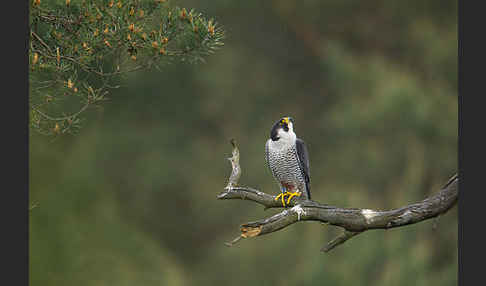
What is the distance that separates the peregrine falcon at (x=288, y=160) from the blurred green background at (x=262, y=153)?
2759mm

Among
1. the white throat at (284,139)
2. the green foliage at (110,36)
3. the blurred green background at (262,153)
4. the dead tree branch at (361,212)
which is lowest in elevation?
the dead tree branch at (361,212)

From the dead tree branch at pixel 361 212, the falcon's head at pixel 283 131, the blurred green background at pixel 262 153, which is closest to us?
the dead tree branch at pixel 361 212

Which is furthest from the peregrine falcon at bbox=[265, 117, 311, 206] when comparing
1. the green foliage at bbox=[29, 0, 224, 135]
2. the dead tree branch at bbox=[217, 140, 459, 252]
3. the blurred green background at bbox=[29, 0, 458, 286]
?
the blurred green background at bbox=[29, 0, 458, 286]

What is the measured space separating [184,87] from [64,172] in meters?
1.78

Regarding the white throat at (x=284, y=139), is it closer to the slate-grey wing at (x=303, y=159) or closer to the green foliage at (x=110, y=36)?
the slate-grey wing at (x=303, y=159)

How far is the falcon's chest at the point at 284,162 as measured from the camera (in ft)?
8.23

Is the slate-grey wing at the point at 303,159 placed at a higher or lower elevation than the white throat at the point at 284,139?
lower

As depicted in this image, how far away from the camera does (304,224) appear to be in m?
6.14

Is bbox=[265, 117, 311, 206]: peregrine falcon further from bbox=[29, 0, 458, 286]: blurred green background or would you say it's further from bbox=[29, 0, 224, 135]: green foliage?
bbox=[29, 0, 458, 286]: blurred green background

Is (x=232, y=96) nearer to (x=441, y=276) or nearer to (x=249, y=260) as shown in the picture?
(x=249, y=260)

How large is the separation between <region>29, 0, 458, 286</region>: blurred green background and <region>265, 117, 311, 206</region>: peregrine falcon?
9.05ft

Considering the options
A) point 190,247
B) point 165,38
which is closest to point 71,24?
point 165,38

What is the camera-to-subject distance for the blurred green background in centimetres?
568

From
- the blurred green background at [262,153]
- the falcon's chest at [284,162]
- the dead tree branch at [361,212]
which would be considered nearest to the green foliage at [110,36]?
the dead tree branch at [361,212]
